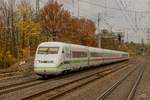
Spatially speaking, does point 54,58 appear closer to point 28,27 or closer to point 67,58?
point 67,58

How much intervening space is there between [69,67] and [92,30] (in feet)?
187

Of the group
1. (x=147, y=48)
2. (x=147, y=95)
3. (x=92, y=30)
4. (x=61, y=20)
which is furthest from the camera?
(x=147, y=48)

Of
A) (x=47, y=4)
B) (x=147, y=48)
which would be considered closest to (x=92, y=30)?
(x=47, y=4)

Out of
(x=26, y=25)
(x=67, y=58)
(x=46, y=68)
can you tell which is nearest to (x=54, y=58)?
(x=46, y=68)

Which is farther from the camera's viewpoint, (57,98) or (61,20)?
(61,20)

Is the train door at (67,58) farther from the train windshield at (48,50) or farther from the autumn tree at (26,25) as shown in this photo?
the autumn tree at (26,25)

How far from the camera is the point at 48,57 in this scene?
26469mm

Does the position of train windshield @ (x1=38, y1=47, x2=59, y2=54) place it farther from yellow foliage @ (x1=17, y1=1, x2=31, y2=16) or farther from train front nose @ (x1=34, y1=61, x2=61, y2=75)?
yellow foliage @ (x1=17, y1=1, x2=31, y2=16)

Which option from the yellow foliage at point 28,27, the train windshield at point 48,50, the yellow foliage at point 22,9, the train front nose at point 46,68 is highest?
the yellow foliage at point 22,9

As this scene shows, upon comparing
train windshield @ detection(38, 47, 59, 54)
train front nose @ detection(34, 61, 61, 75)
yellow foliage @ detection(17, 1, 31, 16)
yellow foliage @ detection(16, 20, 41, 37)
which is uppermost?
yellow foliage @ detection(17, 1, 31, 16)

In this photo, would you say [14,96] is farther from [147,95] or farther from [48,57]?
[48,57]

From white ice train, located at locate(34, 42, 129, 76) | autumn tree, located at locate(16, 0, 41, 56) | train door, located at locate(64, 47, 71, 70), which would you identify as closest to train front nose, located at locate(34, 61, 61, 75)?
white ice train, located at locate(34, 42, 129, 76)

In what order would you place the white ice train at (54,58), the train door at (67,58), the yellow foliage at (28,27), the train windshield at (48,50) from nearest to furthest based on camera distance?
the white ice train at (54,58) < the train windshield at (48,50) < the train door at (67,58) < the yellow foliage at (28,27)

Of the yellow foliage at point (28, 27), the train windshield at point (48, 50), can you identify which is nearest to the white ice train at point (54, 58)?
the train windshield at point (48, 50)
